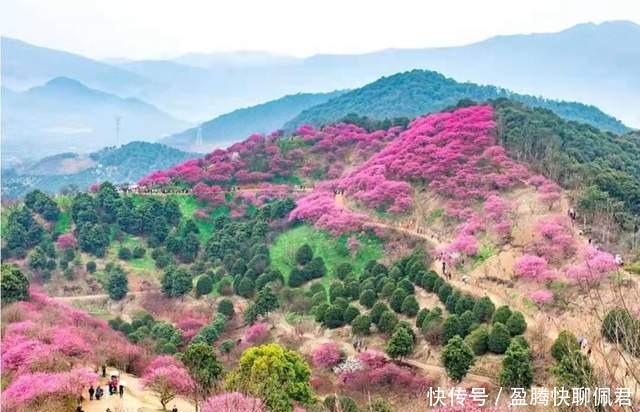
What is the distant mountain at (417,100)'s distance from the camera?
90.8 m

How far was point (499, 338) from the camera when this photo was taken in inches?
896

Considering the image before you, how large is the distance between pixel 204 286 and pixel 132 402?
16.3 metres

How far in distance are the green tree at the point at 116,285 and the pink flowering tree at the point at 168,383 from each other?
60.4 ft

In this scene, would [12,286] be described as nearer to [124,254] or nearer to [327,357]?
[327,357]

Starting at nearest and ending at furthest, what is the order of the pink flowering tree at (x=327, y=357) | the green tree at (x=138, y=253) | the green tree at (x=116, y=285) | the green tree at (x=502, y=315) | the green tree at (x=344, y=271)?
the green tree at (x=502, y=315), the pink flowering tree at (x=327, y=357), the green tree at (x=344, y=271), the green tree at (x=116, y=285), the green tree at (x=138, y=253)

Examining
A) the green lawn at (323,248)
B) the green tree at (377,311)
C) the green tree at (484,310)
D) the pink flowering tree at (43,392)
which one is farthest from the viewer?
the green lawn at (323,248)

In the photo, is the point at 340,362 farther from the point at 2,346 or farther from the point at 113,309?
the point at 113,309

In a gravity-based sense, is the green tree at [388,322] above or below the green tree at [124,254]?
above

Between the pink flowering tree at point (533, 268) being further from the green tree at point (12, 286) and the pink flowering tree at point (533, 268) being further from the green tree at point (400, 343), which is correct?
the green tree at point (12, 286)

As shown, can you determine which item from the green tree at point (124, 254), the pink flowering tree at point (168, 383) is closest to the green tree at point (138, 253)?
the green tree at point (124, 254)

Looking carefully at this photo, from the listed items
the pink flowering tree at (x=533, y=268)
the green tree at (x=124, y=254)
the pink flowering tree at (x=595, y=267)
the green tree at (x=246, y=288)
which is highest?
the pink flowering tree at (x=595, y=267)

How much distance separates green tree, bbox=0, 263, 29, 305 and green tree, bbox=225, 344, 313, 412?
13.1 metres

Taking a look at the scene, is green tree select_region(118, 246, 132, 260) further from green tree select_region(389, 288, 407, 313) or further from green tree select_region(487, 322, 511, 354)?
green tree select_region(487, 322, 511, 354)

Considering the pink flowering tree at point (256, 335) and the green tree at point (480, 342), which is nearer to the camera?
the green tree at point (480, 342)
